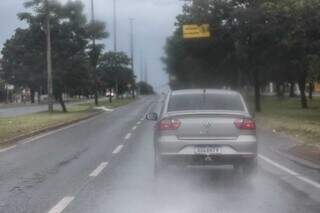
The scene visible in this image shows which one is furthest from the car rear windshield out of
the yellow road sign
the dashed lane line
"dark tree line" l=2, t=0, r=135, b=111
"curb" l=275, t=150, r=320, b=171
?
"dark tree line" l=2, t=0, r=135, b=111

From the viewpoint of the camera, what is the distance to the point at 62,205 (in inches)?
420

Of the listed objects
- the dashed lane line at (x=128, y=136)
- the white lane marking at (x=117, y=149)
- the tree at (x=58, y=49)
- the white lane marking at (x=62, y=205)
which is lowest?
the dashed lane line at (x=128, y=136)

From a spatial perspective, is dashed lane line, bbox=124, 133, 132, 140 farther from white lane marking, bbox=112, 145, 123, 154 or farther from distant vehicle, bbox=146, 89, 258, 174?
distant vehicle, bbox=146, 89, 258, 174

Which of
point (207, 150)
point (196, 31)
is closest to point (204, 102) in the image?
point (207, 150)

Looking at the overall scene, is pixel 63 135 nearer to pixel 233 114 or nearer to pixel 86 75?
pixel 233 114

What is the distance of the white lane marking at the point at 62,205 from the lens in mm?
10221

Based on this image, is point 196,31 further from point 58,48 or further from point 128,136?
point 128,136

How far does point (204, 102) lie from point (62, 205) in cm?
409

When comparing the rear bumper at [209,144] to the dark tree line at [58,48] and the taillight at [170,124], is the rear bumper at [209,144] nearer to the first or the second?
the taillight at [170,124]

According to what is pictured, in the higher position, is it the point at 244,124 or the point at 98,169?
the point at 244,124

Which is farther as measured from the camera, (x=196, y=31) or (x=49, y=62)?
(x=49, y=62)

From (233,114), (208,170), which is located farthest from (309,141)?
(233,114)

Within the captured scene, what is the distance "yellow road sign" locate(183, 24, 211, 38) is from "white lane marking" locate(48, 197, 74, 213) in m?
35.7

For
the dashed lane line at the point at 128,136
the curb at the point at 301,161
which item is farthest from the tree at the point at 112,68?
the curb at the point at 301,161
